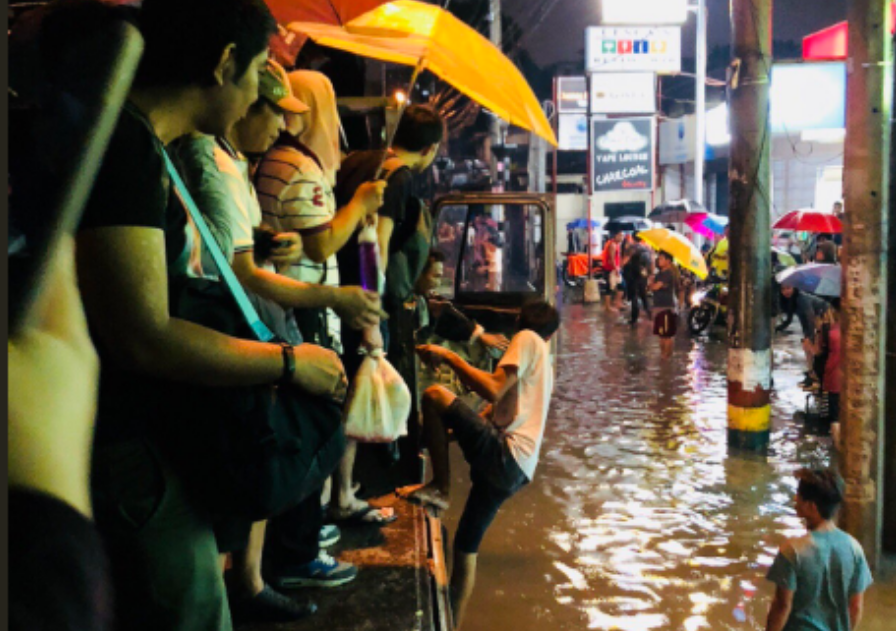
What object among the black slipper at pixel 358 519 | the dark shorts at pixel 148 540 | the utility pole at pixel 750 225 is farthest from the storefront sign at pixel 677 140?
the dark shorts at pixel 148 540

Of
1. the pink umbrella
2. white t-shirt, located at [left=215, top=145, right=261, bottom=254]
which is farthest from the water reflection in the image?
the pink umbrella

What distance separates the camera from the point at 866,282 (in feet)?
17.9

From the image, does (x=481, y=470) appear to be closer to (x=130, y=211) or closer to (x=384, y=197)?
(x=384, y=197)

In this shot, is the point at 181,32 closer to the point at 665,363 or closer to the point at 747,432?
the point at 747,432

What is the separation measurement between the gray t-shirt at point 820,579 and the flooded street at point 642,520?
1.19m

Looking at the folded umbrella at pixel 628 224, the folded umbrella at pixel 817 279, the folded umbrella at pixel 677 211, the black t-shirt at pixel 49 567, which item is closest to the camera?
the black t-shirt at pixel 49 567

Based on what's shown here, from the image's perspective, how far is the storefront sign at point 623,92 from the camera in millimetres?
25234

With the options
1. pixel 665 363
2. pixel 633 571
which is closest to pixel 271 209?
pixel 633 571

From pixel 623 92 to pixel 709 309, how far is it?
11554 mm

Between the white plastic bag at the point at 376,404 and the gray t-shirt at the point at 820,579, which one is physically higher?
the white plastic bag at the point at 376,404

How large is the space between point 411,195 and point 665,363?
9784 mm

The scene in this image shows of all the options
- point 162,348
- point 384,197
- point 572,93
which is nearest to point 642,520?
point 384,197

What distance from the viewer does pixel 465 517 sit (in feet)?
14.5

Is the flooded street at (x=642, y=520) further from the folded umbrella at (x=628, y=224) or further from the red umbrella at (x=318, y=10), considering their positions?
the folded umbrella at (x=628, y=224)
